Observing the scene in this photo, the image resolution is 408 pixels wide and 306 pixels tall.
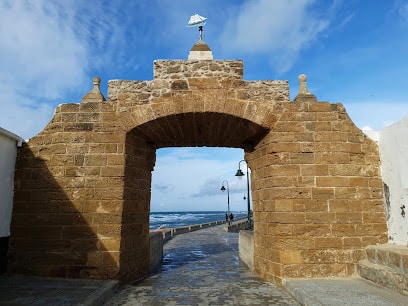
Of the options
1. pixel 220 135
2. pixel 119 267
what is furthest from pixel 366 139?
pixel 119 267

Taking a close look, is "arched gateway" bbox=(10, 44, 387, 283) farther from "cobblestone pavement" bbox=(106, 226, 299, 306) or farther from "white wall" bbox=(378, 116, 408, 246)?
"cobblestone pavement" bbox=(106, 226, 299, 306)

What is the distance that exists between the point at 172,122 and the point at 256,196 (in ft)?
8.10

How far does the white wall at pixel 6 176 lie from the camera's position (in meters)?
5.64

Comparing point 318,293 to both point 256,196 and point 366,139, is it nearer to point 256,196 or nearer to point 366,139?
point 256,196

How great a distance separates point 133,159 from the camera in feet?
20.9

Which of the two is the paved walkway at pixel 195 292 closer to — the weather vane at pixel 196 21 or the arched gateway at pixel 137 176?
the arched gateway at pixel 137 176

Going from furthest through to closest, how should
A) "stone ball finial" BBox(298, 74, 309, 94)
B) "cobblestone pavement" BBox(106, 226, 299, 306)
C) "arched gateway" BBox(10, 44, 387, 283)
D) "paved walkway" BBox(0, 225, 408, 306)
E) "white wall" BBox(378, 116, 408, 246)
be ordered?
1. "stone ball finial" BBox(298, 74, 309, 94)
2. "arched gateway" BBox(10, 44, 387, 283)
3. "white wall" BBox(378, 116, 408, 246)
4. "cobblestone pavement" BBox(106, 226, 299, 306)
5. "paved walkway" BBox(0, 225, 408, 306)

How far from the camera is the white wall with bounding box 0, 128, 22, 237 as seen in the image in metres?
5.64

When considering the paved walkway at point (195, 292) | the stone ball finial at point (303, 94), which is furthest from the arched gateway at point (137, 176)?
the paved walkway at point (195, 292)

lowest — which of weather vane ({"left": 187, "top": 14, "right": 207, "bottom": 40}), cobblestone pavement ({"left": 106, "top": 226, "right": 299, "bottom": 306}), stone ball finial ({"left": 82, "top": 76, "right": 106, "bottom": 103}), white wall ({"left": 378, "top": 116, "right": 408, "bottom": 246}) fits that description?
cobblestone pavement ({"left": 106, "top": 226, "right": 299, "bottom": 306})

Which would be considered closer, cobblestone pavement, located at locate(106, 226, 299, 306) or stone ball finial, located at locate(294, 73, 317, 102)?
cobblestone pavement, located at locate(106, 226, 299, 306)

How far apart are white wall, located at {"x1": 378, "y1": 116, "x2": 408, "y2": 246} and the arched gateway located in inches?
6.5

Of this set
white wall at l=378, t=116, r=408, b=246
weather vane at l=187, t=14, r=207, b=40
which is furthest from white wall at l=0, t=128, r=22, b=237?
white wall at l=378, t=116, r=408, b=246

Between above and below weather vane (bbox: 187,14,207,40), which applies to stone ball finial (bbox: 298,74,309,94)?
below
